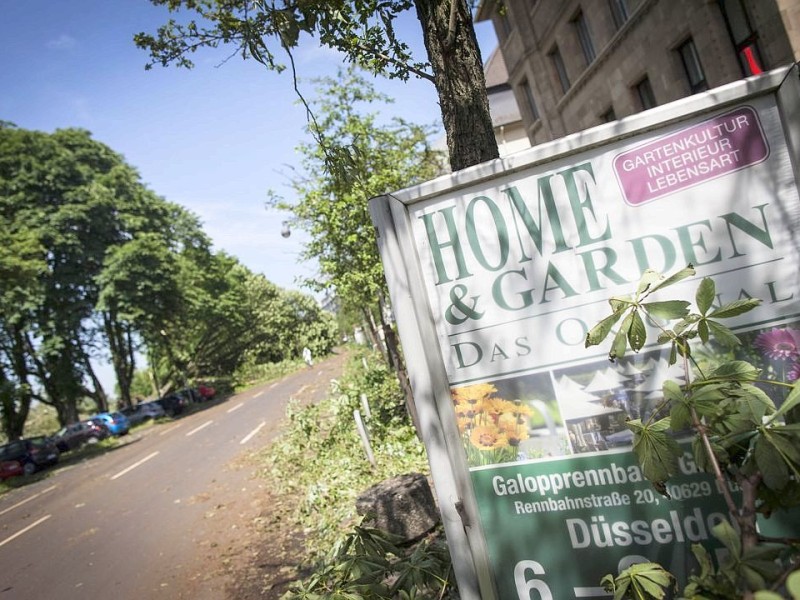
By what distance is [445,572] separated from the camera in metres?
2.48

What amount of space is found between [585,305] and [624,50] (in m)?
12.8

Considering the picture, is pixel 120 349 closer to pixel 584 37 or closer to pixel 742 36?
pixel 584 37

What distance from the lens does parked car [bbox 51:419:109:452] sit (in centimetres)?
2428

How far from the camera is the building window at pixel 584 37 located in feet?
46.1

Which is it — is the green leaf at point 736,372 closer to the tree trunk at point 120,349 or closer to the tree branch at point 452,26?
the tree branch at point 452,26

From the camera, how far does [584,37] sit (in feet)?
46.7

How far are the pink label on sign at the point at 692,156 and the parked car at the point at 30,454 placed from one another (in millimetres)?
24692

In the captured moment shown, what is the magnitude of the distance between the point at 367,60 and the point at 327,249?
6.04 metres

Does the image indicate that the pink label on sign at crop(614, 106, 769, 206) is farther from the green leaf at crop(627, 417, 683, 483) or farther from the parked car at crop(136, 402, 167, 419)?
the parked car at crop(136, 402, 167, 419)

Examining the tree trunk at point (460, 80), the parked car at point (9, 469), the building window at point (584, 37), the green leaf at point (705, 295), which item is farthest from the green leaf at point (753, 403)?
the parked car at point (9, 469)

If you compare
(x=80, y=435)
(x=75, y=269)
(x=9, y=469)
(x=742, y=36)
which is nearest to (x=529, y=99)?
(x=742, y=36)

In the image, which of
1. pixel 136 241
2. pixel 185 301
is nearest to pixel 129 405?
pixel 185 301

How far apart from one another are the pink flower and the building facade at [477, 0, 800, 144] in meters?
4.18

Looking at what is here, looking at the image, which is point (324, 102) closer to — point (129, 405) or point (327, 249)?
point (327, 249)
